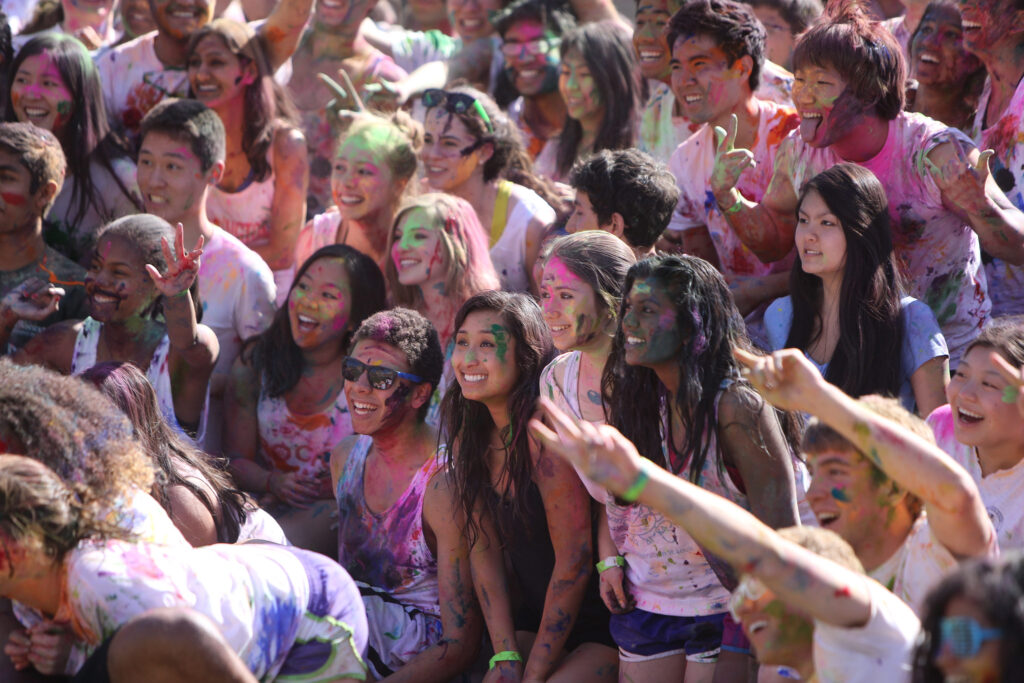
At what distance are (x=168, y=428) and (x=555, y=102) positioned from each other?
3.19 m

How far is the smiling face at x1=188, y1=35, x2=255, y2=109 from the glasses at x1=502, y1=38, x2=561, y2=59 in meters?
1.43

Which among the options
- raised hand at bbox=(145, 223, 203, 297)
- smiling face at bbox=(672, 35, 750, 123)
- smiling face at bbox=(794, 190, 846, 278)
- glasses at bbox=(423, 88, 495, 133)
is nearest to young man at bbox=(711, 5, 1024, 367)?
smiling face at bbox=(794, 190, 846, 278)

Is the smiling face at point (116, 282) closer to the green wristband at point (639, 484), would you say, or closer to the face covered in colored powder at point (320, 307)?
the face covered in colored powder at point (320, 307)

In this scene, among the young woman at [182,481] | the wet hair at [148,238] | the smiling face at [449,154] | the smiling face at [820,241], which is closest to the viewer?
the young woman at [182,481]

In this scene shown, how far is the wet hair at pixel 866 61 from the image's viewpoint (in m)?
3.98

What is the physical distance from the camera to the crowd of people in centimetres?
245

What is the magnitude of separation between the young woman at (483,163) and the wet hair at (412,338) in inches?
37.0

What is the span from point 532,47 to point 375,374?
2.75m

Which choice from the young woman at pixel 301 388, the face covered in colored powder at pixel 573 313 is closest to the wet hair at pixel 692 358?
the face covered in colored powder at pixel 573 313

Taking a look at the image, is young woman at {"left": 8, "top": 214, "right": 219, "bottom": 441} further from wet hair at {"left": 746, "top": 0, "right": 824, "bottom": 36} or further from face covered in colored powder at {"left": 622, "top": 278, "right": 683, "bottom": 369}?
wet hair at {"left": 746, "top": 0, "right": 824, "bottom": 36}

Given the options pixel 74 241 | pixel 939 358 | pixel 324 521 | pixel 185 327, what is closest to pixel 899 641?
pixel 939 358

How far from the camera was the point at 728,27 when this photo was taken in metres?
4.64

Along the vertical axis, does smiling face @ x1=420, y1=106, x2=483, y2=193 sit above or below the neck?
above

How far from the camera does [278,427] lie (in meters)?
4.43
